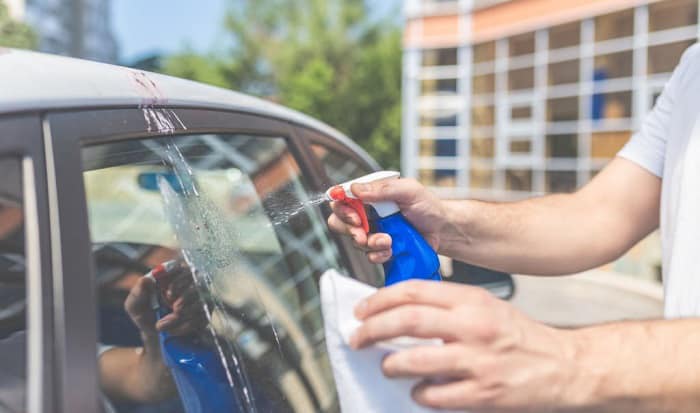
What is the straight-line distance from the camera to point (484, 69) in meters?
16.4

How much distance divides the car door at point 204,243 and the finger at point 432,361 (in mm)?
383

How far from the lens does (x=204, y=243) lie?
3.95 ft

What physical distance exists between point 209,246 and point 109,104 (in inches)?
11.8

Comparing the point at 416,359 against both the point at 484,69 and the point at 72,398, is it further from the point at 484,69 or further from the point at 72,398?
the point at 484,69

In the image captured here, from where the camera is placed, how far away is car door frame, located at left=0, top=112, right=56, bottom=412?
811 mm

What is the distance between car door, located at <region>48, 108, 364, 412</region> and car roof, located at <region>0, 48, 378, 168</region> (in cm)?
2

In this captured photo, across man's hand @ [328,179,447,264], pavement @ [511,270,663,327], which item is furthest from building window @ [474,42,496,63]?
man's hand @ [328,179,447,264]

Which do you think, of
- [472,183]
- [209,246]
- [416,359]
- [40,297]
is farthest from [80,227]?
[472,183]

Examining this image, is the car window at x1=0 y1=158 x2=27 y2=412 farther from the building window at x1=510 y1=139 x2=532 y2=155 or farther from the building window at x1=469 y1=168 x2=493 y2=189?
the building window at x1=469 y1=168 x2=493 y2=189

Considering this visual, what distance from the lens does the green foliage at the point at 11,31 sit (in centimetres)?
322

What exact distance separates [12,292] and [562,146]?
14.3m

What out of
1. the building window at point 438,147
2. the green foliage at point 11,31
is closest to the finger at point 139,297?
the green foliage at point 11,31

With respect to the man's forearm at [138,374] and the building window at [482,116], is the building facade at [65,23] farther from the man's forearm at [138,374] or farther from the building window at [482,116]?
the building window at [482,116]

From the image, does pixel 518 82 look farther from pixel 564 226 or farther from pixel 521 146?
pixel 564 226
